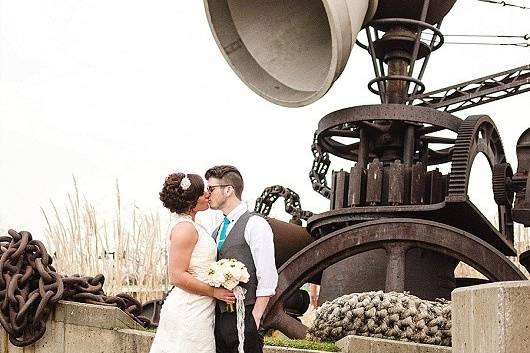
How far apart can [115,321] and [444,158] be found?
4.38m

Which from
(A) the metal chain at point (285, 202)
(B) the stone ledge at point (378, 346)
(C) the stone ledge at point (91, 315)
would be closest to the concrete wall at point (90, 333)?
(C) the stone ledge at point (91, 315)

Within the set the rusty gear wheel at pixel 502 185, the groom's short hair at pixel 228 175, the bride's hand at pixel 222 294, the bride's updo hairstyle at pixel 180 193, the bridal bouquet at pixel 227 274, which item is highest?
the rusty gear wheel at pixel 502 185

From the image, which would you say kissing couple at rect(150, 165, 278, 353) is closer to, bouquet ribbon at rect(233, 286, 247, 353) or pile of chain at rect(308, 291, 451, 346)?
bouquet ribbon at rect(233, 286, 247, 353)

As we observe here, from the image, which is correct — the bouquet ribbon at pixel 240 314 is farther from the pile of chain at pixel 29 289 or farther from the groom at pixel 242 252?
the pile of chain at pixel 29 289

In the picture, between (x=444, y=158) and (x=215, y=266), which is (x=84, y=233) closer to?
(x=444, y=158)

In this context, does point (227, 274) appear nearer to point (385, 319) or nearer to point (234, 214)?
point (234, 214)

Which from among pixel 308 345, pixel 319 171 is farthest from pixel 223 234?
pixel 319 171

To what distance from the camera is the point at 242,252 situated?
14.5ft

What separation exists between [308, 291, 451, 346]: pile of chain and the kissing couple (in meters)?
1.44

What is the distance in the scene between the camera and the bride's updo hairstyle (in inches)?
170

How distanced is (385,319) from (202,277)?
177 cm

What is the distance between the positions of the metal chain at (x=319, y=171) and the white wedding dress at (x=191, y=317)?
4.78 meters

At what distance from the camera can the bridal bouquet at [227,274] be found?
4.20 metres

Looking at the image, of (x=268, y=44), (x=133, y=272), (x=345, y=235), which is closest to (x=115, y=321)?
(x=345, y=235)
